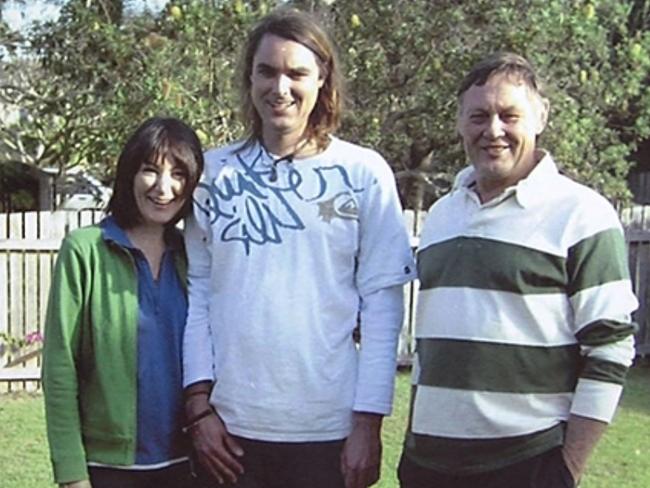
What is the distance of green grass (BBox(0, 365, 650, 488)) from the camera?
4973 millimetres

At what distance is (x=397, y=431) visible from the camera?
5.95 meters

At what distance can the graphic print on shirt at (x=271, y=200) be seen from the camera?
2.38 m

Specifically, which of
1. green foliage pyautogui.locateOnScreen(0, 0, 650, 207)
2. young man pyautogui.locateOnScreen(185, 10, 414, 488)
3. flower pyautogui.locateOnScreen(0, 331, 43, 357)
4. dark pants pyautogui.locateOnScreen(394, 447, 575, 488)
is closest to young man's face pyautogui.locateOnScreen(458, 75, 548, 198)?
young man pyautogui.locateOnScreen(185, 10, 414, 488)

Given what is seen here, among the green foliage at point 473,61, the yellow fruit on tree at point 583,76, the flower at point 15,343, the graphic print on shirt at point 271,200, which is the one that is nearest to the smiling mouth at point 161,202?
the graphic print on shirt at point 271,200

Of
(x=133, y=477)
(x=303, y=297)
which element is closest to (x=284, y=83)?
(x=303, y=297)

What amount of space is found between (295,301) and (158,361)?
42 centimetres

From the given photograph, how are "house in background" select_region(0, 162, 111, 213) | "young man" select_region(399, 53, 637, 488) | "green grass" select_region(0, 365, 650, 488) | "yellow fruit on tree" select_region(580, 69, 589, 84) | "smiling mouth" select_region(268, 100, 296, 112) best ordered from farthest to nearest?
"house in background" select_region(0, 162, 111, 213) → "yellow fruit on tree" select_region(580, 69, 589, 84) → "green grass" select_region(0, 365, 650, 488) → "smiling mouth" select_region(268, 100, 296, 112) → "young man" select_region(399, 53, 637, 488)

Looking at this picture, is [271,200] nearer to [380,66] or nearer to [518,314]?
[518,314]

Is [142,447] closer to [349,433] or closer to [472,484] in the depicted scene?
[349,433]

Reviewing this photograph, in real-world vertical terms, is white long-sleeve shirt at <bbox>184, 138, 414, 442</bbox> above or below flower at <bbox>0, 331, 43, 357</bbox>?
above

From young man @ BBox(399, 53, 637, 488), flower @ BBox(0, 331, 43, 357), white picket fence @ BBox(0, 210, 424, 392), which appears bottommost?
flower @ BBox(0, 331, 43, 357)

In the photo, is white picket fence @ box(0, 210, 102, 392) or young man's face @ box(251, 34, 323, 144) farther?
white picket fence @ box(0, 210, 102, 392)

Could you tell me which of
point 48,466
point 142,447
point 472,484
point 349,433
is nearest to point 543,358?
point 472,484

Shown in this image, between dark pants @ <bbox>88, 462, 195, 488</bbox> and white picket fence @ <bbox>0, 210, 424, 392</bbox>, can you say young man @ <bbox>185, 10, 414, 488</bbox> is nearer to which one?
dark pants @ <bbox>88, 462, 195, 488</bbox>
